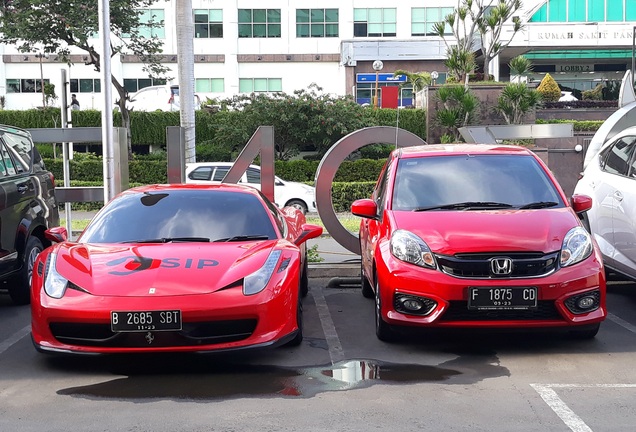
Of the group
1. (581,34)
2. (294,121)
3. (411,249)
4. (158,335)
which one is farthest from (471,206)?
(581,34)

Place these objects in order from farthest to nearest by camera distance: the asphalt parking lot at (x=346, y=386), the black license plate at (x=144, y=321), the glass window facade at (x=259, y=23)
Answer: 1. the glass window facade at (x=259, y=23)
2. the black license plate at (x=144, y=321)
3. the asphalt parking lot at (x=346, y=386)

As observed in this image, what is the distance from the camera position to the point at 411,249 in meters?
6.36

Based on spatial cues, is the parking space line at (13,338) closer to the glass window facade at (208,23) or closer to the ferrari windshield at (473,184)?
the ferrari windshield at (473,184)

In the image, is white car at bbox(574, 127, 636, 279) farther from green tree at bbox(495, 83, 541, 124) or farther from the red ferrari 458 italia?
green tree at bbox(495, 83, 541, 124)

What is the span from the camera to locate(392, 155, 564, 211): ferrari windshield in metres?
7.02

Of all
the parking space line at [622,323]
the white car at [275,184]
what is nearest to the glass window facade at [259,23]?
the white car at [275,184]

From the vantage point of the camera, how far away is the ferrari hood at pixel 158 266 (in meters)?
5.66

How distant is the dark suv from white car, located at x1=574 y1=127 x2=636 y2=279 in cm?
579

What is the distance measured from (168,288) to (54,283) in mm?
894

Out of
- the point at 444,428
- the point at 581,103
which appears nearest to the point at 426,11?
the point at 581,103

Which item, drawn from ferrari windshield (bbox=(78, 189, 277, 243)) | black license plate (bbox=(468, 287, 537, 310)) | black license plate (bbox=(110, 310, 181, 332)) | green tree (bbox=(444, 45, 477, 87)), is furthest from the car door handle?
green tree (bbox=(444, 45, 477, 87))

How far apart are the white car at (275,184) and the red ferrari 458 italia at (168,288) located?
39.5ft

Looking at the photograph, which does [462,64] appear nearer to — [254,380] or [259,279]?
[259,279]

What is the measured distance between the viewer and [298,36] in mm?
49469
